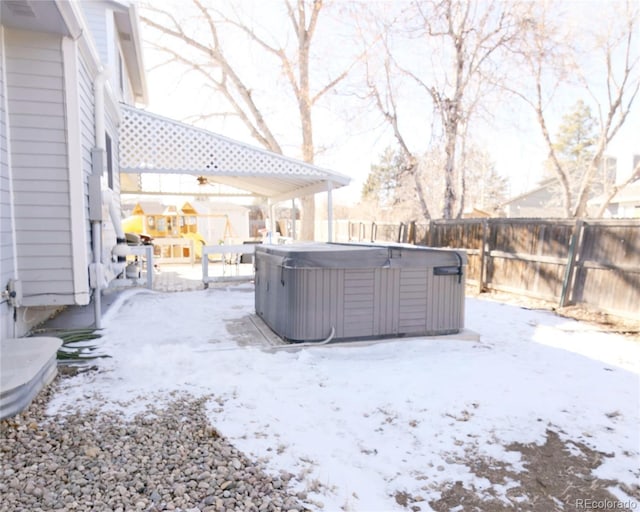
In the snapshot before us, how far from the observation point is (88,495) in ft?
5.95

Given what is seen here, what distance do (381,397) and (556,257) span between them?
4.94 metres

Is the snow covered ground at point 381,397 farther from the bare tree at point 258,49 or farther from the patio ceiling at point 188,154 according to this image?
the bare tree at point 258,49

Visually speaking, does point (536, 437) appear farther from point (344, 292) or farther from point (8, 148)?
point (8, 148)

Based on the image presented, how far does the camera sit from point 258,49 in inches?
559

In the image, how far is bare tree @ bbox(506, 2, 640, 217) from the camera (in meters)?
10.6

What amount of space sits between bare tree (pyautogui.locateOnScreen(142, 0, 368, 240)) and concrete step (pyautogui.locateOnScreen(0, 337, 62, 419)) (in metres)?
10.6

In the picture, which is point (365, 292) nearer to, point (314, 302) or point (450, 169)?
point (314, 302)

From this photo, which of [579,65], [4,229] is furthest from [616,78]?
[4,229]

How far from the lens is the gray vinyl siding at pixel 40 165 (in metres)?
3.58

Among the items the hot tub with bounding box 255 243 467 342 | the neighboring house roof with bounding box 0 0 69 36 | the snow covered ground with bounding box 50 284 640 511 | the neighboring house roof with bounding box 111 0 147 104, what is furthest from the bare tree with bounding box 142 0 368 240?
the neighboring house roof with bounding box 0 0 69 36

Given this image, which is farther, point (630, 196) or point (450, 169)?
point (630, 196)

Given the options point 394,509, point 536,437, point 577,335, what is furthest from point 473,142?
point 394,509

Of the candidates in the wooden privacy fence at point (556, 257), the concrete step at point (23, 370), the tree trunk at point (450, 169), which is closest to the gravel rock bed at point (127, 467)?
→ the concrete step at point (23, 370)

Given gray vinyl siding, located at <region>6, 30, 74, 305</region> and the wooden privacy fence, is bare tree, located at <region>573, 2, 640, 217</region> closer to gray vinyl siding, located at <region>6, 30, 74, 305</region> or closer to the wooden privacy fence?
the wooden privacy fence
